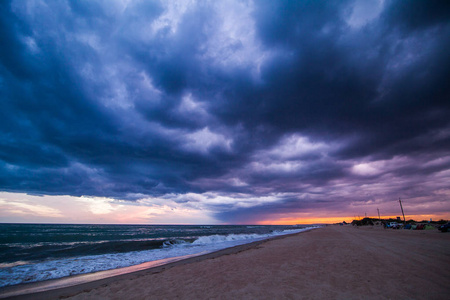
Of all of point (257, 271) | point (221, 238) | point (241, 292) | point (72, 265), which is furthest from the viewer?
point (221, 238)

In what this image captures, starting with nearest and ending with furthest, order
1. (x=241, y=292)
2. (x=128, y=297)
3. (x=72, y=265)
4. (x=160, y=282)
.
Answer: (x=241, y=292) < (x=128, y=297) < (x=160, y=282) < (x=72, y=265)

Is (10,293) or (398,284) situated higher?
(398,284)

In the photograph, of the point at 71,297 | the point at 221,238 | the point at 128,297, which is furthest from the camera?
the point at 221,238

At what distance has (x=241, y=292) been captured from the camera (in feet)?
24.1

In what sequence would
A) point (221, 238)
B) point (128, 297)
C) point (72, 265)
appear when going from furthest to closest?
1. point (221, 238)
2. point (72, 265)
3. point (128, 297)

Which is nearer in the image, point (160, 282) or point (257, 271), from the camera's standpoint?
point (160, 282)

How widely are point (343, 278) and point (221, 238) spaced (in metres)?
37.2

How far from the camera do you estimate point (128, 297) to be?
796 centimetres

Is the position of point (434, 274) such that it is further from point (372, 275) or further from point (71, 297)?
point (71, 297)

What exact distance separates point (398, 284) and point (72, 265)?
71.6 ft

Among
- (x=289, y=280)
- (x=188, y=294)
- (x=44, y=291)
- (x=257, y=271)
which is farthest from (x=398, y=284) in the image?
(x=44, y=291)

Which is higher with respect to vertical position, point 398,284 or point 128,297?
point 398,284

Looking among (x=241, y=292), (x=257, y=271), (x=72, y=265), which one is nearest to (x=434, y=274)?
(x=257, y=271)

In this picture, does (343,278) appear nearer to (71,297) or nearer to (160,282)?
(160,282)
